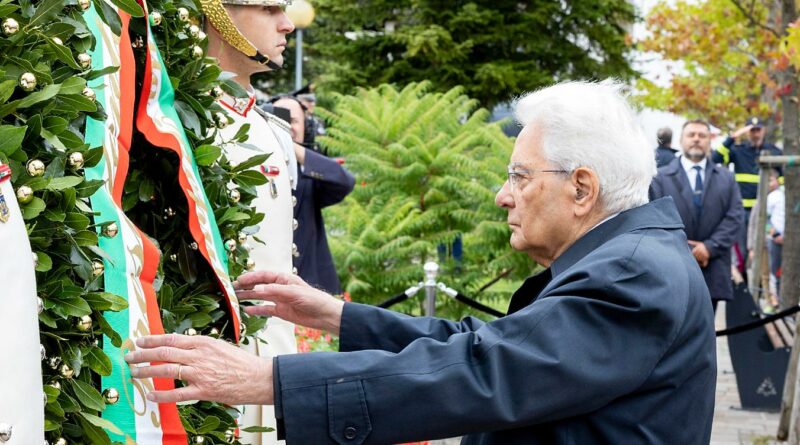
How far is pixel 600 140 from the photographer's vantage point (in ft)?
8.95

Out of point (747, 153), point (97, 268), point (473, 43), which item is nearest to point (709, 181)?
point (747, 153)

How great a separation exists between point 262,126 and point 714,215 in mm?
6665

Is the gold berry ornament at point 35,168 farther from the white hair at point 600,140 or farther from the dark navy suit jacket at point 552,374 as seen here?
the white hair at point 600,140

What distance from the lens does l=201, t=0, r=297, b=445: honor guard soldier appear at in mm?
3434

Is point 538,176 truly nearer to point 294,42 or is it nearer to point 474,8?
point 474,8

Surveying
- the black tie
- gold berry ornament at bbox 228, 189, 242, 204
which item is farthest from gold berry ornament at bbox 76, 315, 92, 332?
the black tie

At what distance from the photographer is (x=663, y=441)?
2.52 meters

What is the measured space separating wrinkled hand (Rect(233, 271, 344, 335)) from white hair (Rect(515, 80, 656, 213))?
0.72 meters

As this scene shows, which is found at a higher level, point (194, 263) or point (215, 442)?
point (194, 263)

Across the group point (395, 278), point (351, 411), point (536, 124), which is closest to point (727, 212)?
point (395, 278)

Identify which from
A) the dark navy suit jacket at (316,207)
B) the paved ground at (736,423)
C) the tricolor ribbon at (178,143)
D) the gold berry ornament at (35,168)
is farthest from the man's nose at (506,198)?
the paved ground at (736,423)

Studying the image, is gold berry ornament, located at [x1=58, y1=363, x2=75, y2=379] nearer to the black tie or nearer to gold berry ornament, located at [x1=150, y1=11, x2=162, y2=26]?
gold berry ornament, located at [x1=150, y1=11, x2=162, y2=26]

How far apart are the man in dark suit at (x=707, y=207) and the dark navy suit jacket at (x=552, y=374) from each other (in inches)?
279

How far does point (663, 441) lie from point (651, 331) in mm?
260
